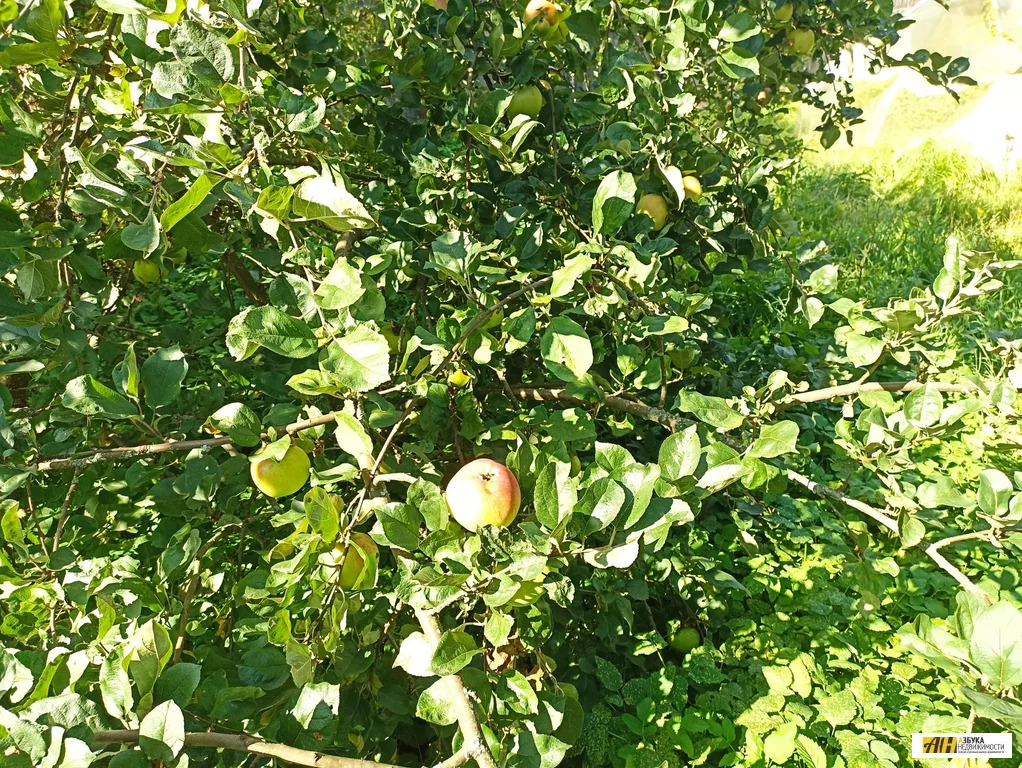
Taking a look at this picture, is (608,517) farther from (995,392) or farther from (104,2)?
(104,2)

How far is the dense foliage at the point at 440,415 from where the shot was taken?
710mm

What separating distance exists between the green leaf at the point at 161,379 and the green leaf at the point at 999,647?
0.94 meters

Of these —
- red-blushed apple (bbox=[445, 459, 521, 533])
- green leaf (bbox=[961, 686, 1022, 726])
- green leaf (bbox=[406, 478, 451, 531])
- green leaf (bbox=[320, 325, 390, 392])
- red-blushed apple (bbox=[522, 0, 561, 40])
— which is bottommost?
red-blushed apple (bbox=[445, 459, 521, 533])

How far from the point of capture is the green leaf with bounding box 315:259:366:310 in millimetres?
737

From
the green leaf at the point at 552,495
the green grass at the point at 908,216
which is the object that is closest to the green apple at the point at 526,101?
the green leaf at the point at 552,495

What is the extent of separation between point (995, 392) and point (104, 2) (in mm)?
1255

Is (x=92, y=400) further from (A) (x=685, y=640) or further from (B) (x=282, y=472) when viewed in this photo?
(A) (x=685, y=640)

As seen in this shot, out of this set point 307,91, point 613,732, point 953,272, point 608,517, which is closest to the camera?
point 608,517

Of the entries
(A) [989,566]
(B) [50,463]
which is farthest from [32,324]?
(A) [989,566]

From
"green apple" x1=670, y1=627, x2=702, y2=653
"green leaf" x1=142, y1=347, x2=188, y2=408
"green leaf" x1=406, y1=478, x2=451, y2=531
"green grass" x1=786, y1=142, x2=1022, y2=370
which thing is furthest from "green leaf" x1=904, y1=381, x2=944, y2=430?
"green grass" x1=786, y1=142, x2=1022, y2=370

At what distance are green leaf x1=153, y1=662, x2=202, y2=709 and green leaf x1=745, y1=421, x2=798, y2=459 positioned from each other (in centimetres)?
67

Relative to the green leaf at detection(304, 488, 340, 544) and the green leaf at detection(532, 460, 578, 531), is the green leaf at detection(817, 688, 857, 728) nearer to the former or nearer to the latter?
the green leaf at detection(532, 460, 578, 531)

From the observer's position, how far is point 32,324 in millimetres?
885

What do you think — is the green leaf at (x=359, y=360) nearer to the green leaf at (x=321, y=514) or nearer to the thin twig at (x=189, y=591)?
the green leaf at (x=321, y=514)
